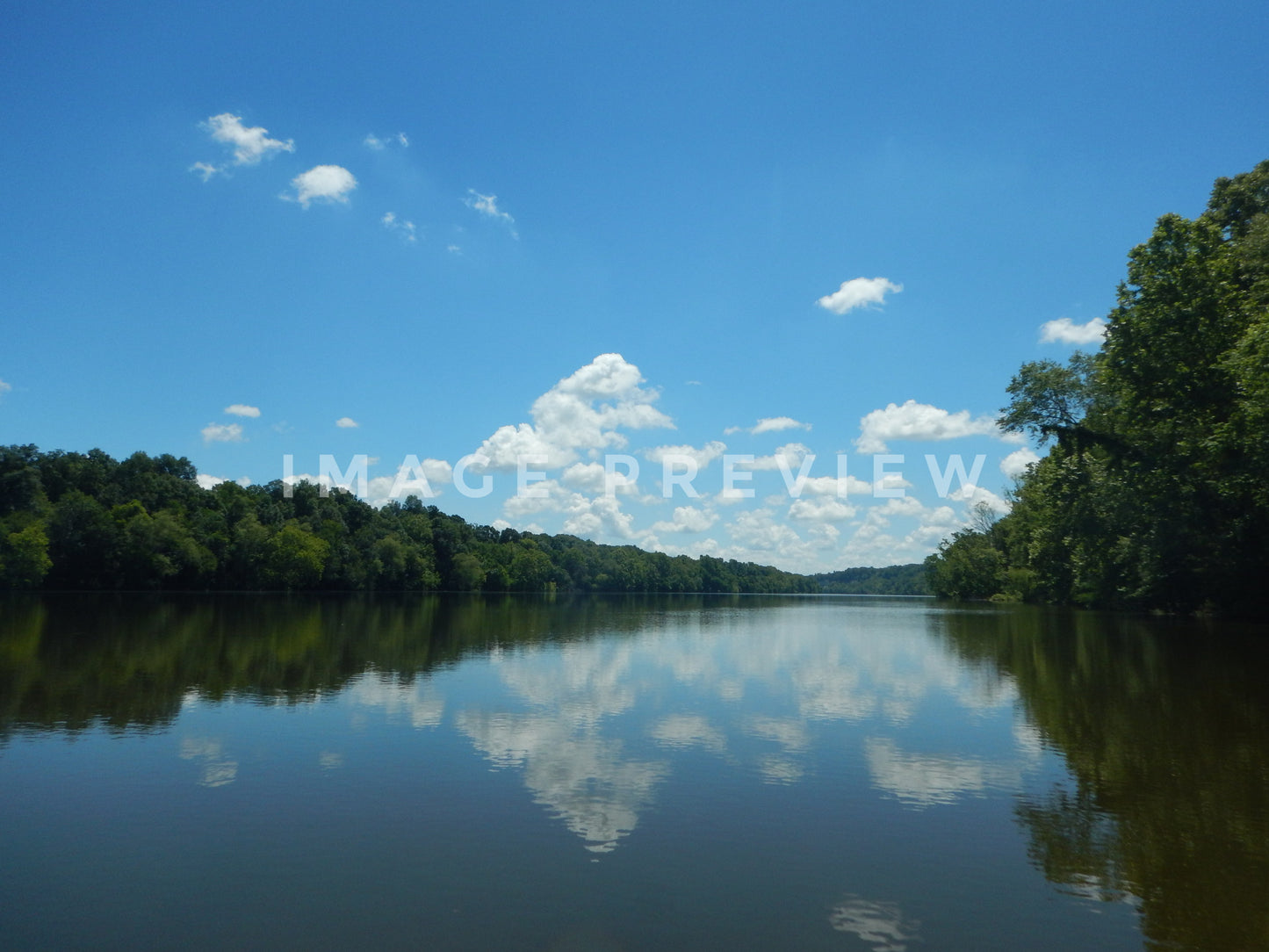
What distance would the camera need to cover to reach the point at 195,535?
96.7 m

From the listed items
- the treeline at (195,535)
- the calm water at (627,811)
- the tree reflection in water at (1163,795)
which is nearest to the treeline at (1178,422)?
the tree reflection in water at (1163,795)

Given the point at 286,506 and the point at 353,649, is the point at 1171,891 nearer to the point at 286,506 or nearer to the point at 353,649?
the point at 353,649

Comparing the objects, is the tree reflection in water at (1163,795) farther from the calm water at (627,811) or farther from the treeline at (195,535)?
the treeline at (195,535)

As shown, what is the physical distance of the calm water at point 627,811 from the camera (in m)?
6.84

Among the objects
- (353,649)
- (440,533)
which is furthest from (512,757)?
(440,533)

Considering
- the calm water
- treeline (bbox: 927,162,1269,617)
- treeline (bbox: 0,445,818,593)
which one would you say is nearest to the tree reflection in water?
the calm water

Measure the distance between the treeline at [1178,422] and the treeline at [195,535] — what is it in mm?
86972

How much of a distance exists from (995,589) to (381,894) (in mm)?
120674

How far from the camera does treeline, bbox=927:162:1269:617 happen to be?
105 ft

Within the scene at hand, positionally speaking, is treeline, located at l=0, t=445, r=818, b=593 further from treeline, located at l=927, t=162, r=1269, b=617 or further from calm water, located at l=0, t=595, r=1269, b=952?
treeline, located at l=927, t=162, r=1269, b=617

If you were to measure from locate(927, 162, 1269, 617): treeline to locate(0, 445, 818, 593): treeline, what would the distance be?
87.0m

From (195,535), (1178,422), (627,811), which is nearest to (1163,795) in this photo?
(627,811)

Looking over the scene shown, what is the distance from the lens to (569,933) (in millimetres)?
6539

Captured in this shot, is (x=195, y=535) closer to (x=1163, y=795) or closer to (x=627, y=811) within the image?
(x=627, y=811)
